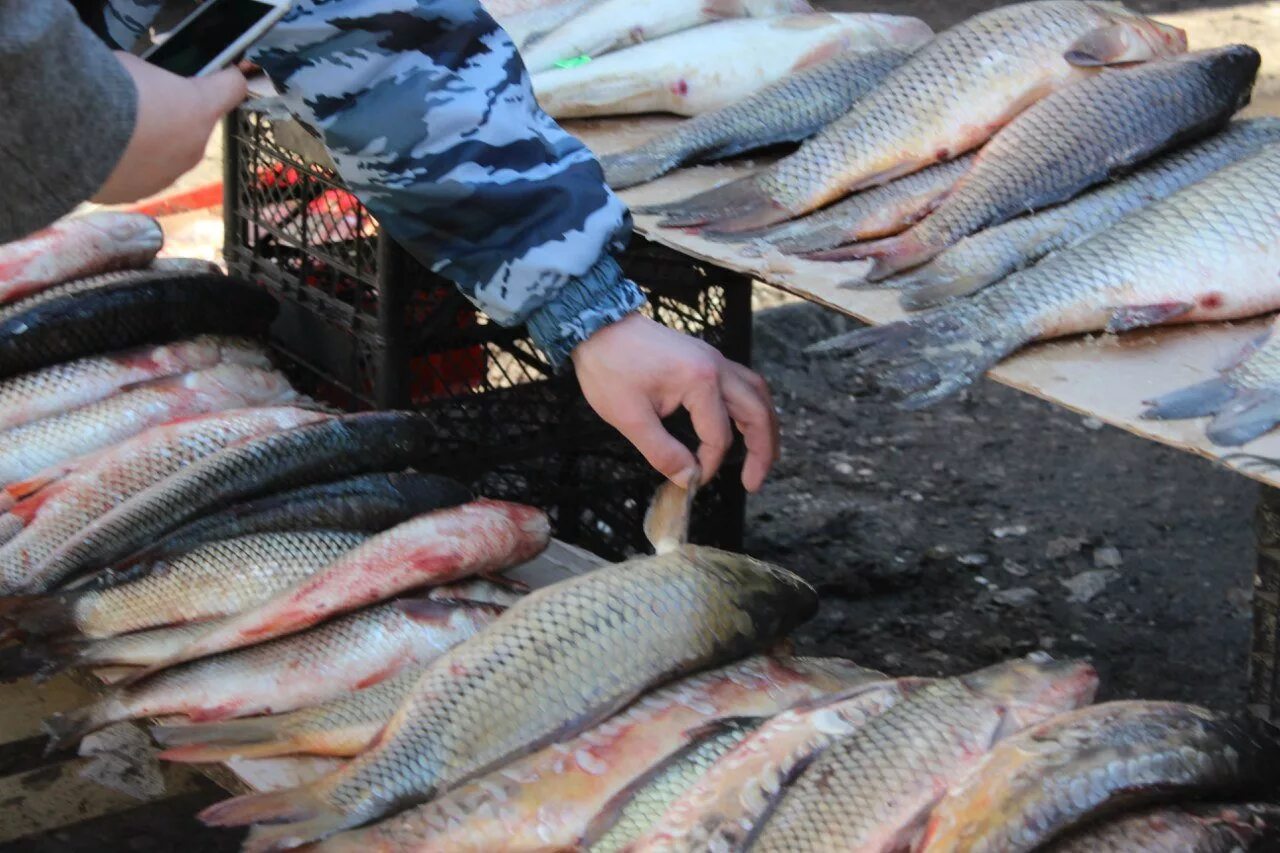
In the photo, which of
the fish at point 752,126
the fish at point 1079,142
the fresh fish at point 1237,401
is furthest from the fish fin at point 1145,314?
the fish at point 752,126

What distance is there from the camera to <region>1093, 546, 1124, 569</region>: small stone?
466 cm

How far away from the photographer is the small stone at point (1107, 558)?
4664mm

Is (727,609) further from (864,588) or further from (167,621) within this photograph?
(864,588)

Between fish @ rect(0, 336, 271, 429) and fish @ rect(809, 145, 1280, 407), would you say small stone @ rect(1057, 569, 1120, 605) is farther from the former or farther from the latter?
fish @ rect(0, 336, 271, 429)

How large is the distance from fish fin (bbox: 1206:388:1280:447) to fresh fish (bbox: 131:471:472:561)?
1.47 meters

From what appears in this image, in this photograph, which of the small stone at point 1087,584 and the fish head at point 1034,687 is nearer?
the fish head at point 1034,687

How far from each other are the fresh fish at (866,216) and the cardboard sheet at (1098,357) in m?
0.06

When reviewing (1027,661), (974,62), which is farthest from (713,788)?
(974,62)

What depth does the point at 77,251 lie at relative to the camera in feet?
12.5

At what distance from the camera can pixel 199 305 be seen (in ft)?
12.2

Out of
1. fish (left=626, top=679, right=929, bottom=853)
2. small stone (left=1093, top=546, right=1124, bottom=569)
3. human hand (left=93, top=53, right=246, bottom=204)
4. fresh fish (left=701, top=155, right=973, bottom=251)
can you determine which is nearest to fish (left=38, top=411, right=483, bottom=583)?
fresh fish (left=701, top=155, right=973, bottom=251)

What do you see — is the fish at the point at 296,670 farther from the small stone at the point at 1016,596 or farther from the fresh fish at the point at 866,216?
the small stone at the point at 1016,596

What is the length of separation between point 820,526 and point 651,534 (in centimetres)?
230

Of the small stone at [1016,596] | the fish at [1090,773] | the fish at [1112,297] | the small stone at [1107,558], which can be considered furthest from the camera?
the small stone at [1107,558]
